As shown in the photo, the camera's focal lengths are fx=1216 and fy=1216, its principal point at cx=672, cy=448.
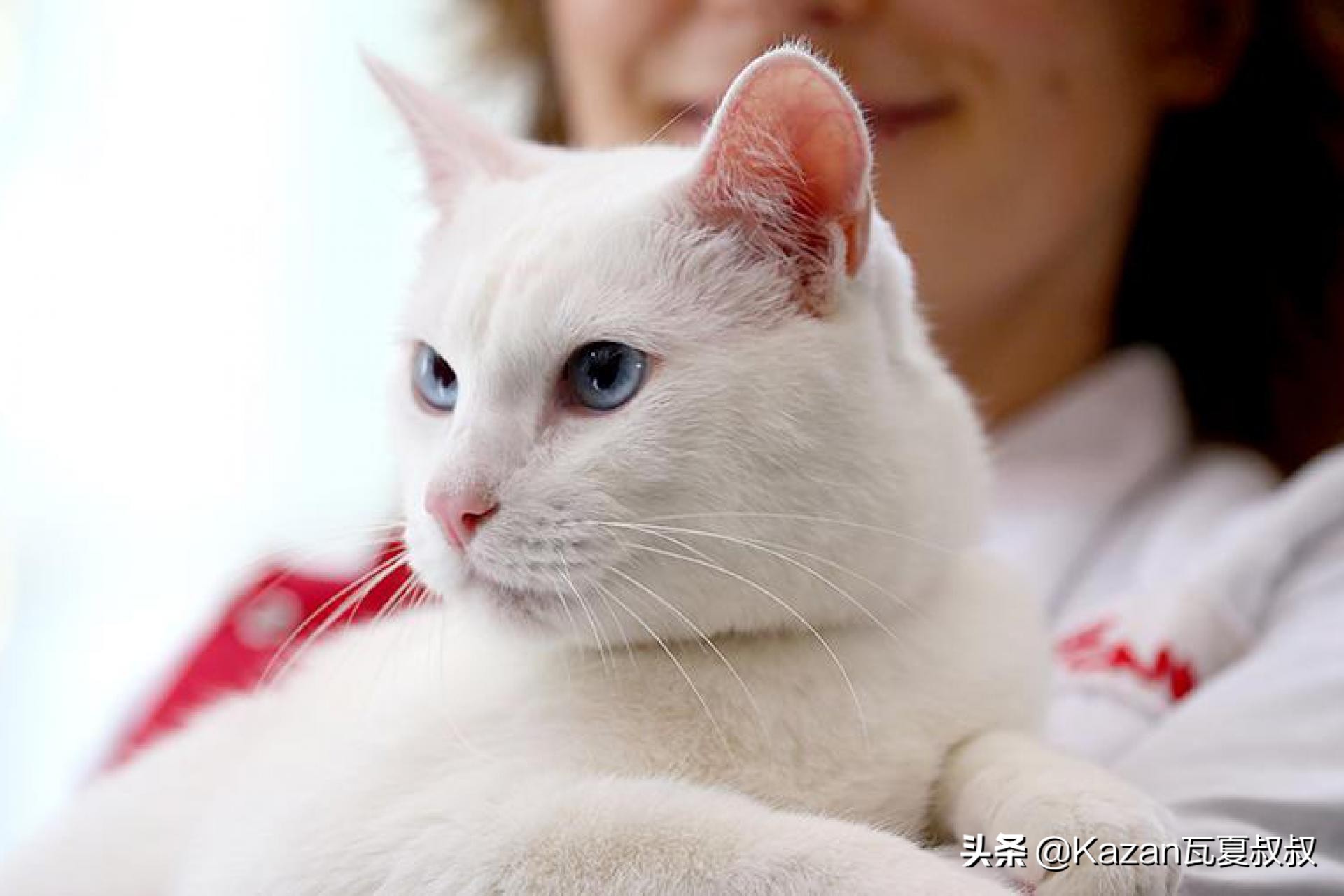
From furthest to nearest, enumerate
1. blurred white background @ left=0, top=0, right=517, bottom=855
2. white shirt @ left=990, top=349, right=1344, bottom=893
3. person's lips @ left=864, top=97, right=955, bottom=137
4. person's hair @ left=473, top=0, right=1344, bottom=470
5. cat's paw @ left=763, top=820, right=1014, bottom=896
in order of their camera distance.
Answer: blurred white background @ left=0, top=0, right=517, bottom=855 → person's hair @ left=473, top=0, right=1344, bottom=470 → white shirt @ left=990, top=349, right=1344, bottom=893 → person's lips @ left=864, top=97, right=955, bottom=137 → cat's paw @ left=763, top=820, right=1014, bottom=896

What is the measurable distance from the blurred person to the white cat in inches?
3.2

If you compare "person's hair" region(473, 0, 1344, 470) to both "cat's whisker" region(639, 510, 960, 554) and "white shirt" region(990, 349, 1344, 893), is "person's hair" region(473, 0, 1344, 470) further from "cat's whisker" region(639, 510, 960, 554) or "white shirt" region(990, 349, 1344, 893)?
"cat's whisker" region(639, 510, 960, 554)

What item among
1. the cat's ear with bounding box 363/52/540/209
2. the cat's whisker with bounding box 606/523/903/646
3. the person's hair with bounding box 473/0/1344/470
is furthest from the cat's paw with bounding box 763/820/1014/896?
the person's hair with bounding box 473/0/1344/470

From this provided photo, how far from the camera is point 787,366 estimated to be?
67 cm

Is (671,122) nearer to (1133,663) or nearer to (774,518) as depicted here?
(774,518)

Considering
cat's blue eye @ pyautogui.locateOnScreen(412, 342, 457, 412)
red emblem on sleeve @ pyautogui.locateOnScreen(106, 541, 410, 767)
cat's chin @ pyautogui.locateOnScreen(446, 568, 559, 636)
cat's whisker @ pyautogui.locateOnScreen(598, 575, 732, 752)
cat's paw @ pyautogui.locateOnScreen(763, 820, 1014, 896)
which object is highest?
cat's blue eye @ pyautogui.locateOnScreen(412, 342, 457, 412)

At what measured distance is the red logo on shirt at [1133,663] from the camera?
39.4 inches

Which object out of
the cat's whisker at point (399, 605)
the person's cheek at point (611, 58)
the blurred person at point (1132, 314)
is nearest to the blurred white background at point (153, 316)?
the blurred person at point (1132, 314)

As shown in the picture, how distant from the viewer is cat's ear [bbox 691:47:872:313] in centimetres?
61

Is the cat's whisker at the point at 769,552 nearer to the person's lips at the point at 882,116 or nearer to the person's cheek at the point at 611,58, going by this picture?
the person's lips at the point at 882,116

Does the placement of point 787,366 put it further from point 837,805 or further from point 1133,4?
point 1133,4

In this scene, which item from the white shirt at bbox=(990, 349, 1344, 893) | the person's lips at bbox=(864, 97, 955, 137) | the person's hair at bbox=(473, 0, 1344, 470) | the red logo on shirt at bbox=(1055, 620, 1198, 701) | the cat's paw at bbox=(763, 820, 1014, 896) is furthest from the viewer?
the person's hair at bbox=(473, 0, 1344, 470)

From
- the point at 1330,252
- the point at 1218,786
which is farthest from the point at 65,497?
the point at 1330,252

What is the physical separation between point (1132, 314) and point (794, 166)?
86 cm
